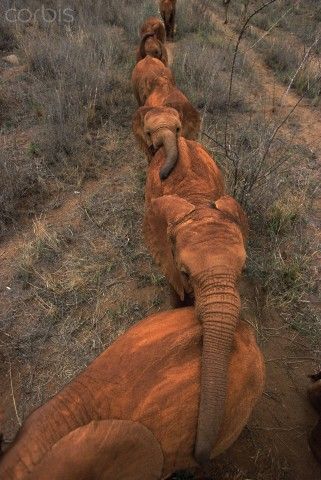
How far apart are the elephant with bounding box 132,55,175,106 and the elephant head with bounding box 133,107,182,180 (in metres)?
1.07

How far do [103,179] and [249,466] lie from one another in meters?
3.55

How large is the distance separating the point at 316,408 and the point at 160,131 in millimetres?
2590

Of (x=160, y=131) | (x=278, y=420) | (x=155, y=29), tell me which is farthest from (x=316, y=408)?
(x=155, y=29)

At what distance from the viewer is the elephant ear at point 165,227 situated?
2.62 m

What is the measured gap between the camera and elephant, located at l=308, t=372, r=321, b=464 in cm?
285

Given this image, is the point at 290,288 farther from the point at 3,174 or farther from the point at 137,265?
the point at 3,174

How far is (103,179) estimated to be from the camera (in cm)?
522

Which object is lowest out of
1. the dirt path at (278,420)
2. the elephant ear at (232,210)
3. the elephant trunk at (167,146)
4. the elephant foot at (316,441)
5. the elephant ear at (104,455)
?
the dirt path at (278,420)

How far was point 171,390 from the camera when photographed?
201cm

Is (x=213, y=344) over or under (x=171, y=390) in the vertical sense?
over

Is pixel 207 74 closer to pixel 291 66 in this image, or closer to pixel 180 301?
pixel 291 66

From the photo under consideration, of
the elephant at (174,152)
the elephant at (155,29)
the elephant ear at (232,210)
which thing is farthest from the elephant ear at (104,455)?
the elephant at (155,29)

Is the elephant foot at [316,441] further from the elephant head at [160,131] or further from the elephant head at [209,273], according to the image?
the elephant head at [160,131]
